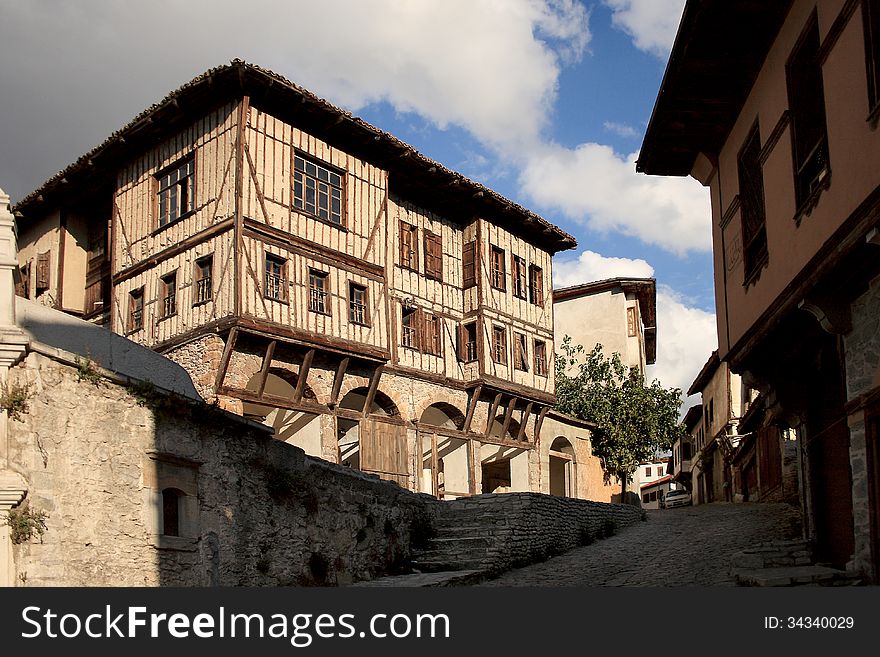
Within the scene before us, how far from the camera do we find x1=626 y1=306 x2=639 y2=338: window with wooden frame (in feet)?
130

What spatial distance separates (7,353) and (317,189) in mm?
13529

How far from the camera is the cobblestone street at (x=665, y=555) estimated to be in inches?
540

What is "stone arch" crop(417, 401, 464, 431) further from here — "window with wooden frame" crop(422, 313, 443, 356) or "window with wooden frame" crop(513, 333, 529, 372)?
"window with wooden frame" crop(513, 333, 529, 372)

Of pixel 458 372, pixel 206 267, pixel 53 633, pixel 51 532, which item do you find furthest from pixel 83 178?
pixel 53 633

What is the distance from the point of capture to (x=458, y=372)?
88.1 feet

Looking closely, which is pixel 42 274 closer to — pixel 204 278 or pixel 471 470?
pixel 204 278

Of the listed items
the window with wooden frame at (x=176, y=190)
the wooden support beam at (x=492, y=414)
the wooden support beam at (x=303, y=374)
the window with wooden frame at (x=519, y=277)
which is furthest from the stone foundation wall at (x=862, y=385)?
the window with wooden frame at (x=519, y=277)

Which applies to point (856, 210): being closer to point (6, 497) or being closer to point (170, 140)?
point (6, 497)

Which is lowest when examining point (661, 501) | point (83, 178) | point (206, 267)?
point (661, 501)

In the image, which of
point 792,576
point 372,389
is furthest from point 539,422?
point 792,576

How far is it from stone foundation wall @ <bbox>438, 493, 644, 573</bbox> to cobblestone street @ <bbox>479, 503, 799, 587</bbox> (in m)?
0.27

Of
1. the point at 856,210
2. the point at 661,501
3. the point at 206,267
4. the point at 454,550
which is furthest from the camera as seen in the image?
the point at 661,501

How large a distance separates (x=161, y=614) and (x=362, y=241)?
17005mm

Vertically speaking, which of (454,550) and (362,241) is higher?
(362,241)
